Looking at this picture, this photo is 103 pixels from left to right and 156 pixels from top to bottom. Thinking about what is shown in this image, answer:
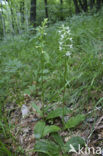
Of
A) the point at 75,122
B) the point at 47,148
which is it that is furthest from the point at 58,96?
the point at 47,148

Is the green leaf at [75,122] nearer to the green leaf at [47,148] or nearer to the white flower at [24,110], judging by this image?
the green leaf at [47,148]

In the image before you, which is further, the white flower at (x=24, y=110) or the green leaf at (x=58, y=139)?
the white flower at (x=24, y=110)

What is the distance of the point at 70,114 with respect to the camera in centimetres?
175

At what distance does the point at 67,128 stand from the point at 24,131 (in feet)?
1.80

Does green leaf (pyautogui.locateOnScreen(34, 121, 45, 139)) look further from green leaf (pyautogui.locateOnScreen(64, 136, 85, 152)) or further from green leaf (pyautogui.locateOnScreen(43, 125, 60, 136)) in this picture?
green leaf (pyautogui.locateOnScreen(64, 136, 85, 152))

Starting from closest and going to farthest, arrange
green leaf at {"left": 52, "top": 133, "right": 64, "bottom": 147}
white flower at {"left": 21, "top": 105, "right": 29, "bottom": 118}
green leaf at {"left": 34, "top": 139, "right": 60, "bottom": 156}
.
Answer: green leaf at {"left": 34, "top": 139, "right": 60, "bottom": 156}
green leaf at {"left": 52, "top": 133, "right": 64, "bottom": 147}
white flower at {"left": 21, "top": 105, "right": 29, "bottom": 118}

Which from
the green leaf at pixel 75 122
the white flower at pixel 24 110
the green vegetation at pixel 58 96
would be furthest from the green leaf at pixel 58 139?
the white flower at pixel 24 110

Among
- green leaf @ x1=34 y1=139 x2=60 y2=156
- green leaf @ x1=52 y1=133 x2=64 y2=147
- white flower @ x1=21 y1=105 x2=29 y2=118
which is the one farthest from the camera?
white flower @ x1=21 y1=105 x2=29 y2=118

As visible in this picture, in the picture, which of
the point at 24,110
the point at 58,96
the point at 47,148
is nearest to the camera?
the point at 47,148

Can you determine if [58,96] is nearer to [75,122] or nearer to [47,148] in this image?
[75,122]

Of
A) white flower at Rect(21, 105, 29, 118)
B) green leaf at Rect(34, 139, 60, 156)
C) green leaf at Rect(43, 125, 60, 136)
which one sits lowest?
green leaf at Rect(34, 139, 60, 156)

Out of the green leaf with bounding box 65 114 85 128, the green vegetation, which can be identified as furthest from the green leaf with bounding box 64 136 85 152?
the green leaf with bounding box 65 114 85 128

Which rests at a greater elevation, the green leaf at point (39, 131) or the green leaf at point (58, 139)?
the green leaf at point (39, 131)

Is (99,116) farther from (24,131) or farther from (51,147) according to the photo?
(24,131)
